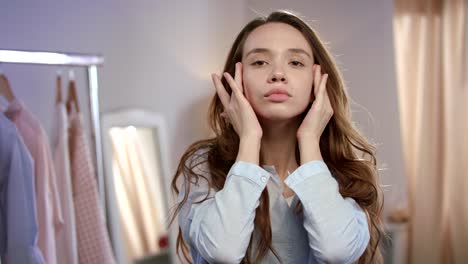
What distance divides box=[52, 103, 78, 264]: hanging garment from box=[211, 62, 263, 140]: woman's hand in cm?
87

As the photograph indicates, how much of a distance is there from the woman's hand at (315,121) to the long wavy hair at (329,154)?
7cm

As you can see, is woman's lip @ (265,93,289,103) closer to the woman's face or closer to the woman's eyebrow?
the woman's face

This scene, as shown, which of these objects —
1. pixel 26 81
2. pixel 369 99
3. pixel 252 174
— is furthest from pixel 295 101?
pixel 369 99

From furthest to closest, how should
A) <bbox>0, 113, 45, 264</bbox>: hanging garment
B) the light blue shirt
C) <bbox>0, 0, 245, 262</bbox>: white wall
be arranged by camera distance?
<bbox>0, 0, 245, 262</bbox>: white wall
<bbox>0, 113, 45, 264</bbox>: hanging garment
the light blue shirt

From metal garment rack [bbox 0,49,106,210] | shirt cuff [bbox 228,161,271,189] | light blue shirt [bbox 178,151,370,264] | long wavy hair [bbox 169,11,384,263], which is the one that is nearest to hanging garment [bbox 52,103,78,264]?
metal garment rack [bbox 0,49,106,210]

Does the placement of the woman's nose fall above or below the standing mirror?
above

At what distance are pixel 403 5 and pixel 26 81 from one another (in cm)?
233

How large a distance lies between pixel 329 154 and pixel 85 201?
3.32 ft

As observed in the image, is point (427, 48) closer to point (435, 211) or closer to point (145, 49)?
point (435, 211)

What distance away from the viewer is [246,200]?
1063mm

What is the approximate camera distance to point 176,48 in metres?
3.20

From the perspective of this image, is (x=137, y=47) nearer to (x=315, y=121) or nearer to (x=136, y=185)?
(x=136, y=185)

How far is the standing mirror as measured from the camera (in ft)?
8.20

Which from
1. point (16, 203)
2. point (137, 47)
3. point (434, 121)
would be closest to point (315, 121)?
point (16, 203)
